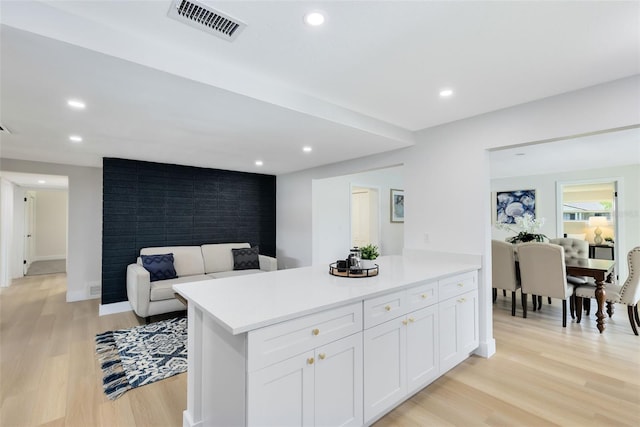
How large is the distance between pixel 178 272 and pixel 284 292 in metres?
3.25

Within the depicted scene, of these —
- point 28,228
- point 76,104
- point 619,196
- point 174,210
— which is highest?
point 76,104

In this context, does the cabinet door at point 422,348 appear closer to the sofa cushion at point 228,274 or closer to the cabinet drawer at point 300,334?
the cabinet drawer at point 300,334

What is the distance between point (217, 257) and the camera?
4879 mm

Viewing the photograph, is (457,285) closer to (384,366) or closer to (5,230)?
(384,366)

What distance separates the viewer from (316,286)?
1944 mm

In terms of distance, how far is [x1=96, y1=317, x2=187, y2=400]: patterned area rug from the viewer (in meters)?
2.43

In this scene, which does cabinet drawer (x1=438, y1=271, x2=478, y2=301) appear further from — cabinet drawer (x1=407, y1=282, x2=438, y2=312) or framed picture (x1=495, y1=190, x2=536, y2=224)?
framed picture (x1=495, y1=190, x2=536, y2=224)

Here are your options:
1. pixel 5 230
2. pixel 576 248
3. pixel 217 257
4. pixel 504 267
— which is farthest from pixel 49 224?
pixel 576 248

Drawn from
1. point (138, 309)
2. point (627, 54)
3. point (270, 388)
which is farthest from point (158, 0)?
point (138, 309)

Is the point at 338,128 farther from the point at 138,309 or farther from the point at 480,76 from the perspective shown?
the point at 138,309

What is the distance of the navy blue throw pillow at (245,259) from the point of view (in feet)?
16.2

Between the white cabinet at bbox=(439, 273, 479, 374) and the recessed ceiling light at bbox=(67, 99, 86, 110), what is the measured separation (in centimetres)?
305

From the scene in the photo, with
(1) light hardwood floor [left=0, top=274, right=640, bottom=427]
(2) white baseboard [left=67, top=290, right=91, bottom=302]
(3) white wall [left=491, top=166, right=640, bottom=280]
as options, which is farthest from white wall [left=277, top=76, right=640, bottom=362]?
(2) white baseboard [left=67, top=290, right=91, bottom=302]

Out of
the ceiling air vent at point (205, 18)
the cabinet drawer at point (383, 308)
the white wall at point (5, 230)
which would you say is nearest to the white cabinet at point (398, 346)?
the cabinet drawer at point (383, 308)
